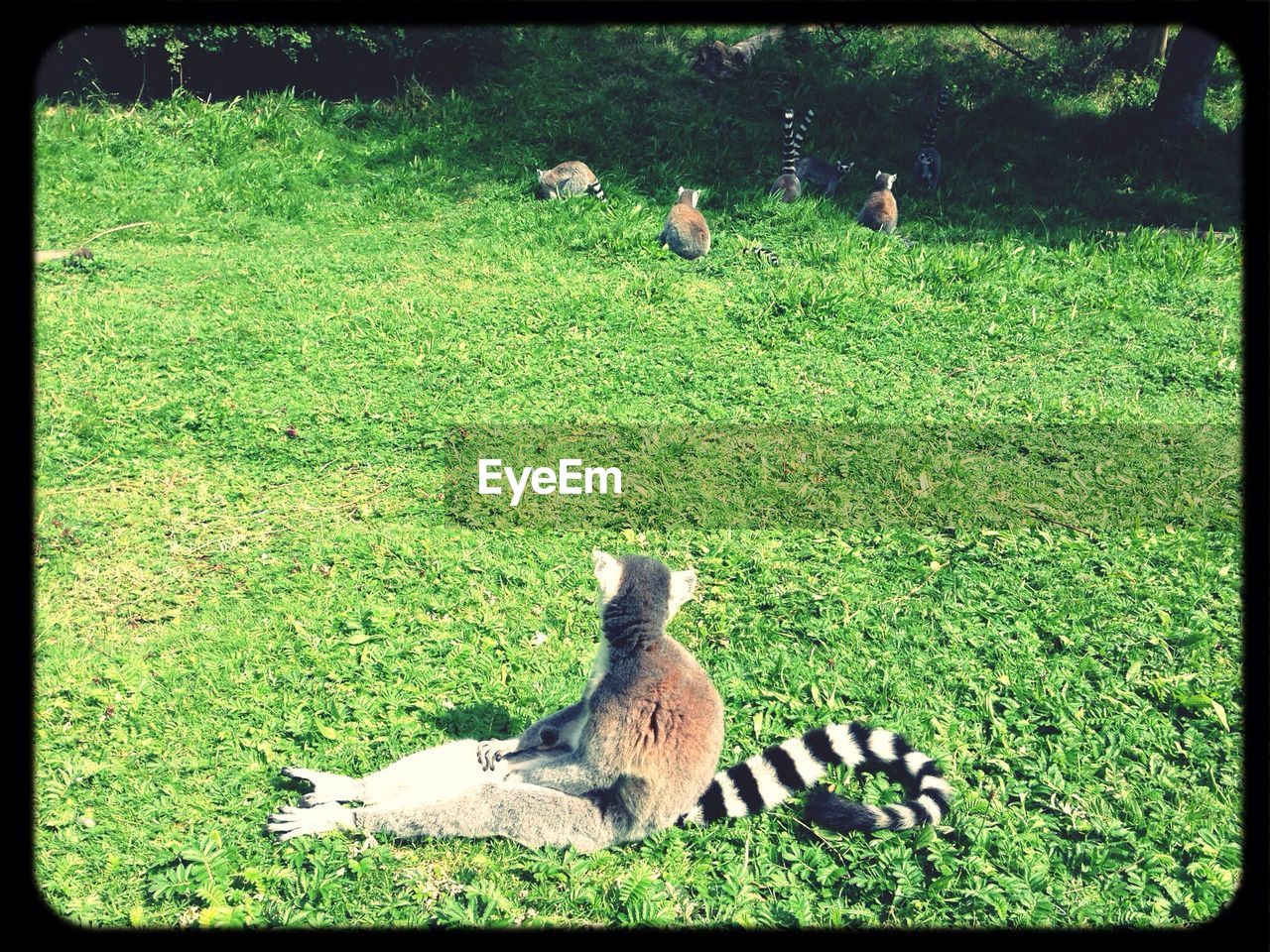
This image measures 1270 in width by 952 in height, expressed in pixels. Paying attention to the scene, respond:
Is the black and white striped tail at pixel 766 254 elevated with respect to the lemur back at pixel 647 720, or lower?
elevated

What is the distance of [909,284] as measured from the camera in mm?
9367

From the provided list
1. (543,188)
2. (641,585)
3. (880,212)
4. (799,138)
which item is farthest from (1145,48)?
(641,585)

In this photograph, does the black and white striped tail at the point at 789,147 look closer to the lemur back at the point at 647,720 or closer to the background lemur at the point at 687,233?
the background lemur at the point at 687,233

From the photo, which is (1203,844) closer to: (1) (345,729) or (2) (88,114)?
(1) (345,729)

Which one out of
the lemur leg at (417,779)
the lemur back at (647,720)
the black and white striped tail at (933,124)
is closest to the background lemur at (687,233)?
the black and white striped tail at (933,124)

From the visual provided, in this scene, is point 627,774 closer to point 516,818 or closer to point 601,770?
point 601,770

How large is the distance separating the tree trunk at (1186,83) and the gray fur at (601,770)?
45.2ft

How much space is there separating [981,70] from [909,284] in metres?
8.31

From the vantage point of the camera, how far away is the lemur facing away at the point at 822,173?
11883mm

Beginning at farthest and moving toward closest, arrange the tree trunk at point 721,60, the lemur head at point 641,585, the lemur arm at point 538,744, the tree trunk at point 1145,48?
the tree trunk at point 1145,48 < the tree trunk at point 721,60 < the lemur arm at point 538,744 < the lemur head at point 641,585

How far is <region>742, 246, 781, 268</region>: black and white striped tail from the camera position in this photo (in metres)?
9.91

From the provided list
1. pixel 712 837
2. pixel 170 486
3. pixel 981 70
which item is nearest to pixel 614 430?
pixel 170 486

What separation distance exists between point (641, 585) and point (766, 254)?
7169mm

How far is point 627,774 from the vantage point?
348cm
